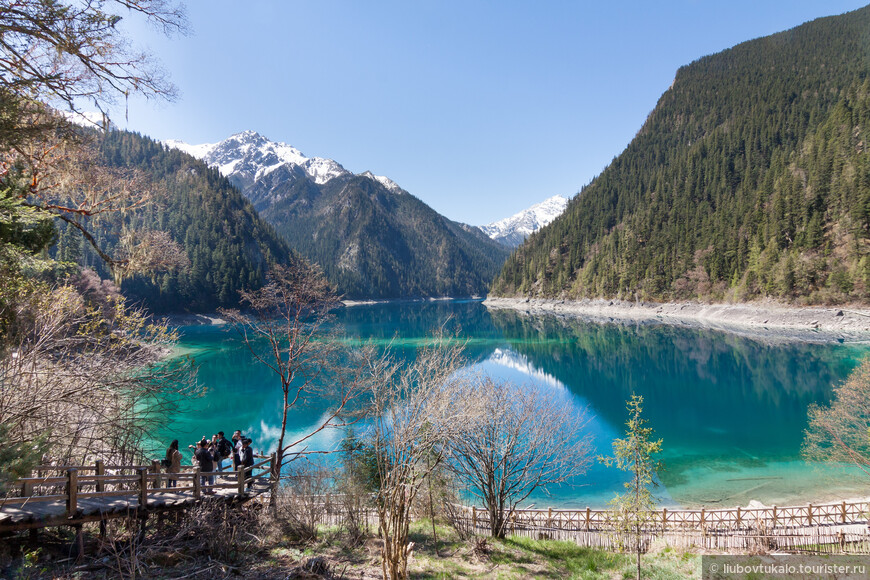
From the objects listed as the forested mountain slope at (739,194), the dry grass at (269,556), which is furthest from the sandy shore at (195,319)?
the forested mountain slope at (739,194)

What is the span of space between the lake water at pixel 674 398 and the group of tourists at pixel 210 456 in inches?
70.4

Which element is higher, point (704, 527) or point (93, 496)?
point (93, 496)

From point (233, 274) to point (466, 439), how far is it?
82.5 metres

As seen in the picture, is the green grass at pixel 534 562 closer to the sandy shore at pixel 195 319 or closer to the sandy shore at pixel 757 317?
the sandy shore at pixel 757 317

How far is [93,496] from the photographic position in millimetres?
6965

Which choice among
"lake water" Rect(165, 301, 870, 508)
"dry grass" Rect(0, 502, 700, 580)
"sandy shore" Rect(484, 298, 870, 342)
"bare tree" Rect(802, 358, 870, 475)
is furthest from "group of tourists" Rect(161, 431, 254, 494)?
"sandy shore" Rect(484, 298, 870, 342)

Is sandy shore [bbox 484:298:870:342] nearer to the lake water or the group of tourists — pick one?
the lake water

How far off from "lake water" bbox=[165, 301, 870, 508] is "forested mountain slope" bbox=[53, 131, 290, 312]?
20662mm

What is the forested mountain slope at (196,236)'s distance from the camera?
2793 inches

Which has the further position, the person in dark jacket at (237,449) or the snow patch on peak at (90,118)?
the person in dark jacket at (237,449)

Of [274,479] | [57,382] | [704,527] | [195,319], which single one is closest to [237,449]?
[274,479]

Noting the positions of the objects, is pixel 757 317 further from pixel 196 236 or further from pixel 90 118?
pixel 196 236

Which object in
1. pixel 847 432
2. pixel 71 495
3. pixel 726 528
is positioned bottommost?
pixel 847 432

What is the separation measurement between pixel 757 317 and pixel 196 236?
109 m
